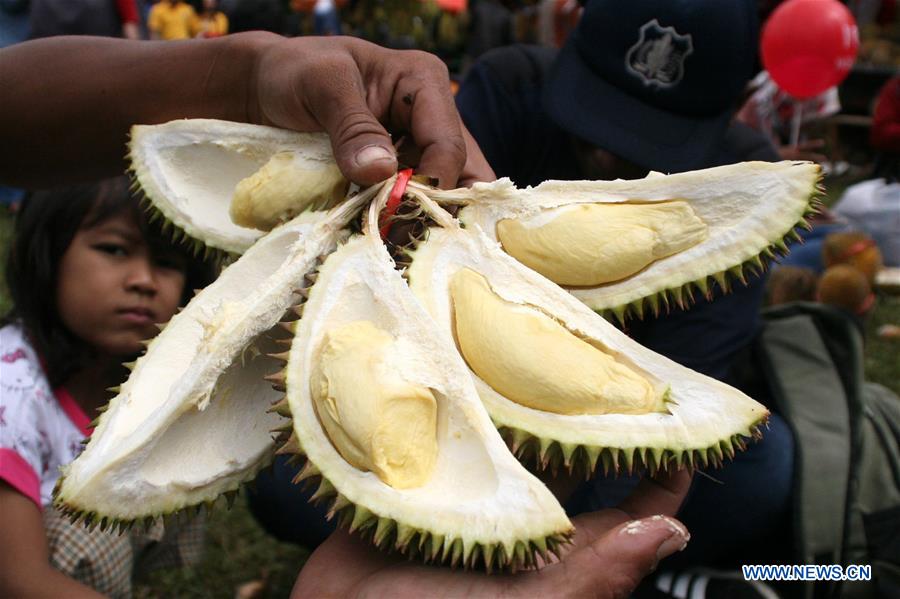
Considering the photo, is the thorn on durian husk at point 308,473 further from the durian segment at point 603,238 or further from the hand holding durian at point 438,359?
the durian segment at point 603,238

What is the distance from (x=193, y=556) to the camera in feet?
6.19

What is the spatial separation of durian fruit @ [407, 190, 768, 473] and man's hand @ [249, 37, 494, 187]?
0.46ft

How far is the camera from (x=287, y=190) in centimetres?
100

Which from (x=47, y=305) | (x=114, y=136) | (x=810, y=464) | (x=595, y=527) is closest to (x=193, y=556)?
(x=47, y=305)

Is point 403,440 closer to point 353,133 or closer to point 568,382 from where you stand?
point 568,382

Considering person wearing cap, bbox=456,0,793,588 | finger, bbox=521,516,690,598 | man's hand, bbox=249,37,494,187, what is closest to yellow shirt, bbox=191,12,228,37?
person wearing cap, bbox=456,0,793,588

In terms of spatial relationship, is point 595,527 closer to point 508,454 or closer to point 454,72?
point 508,454

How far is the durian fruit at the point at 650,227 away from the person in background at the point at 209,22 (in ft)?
16.5

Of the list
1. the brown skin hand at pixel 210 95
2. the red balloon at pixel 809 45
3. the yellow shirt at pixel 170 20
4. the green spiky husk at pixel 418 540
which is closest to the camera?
the green spiky husk at pixel 418 540

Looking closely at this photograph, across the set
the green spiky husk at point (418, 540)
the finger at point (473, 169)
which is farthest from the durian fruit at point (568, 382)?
the finger at point (473, 169)

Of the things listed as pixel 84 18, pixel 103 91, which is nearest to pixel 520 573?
pixel 103 91

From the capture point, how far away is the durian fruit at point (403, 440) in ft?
2.37

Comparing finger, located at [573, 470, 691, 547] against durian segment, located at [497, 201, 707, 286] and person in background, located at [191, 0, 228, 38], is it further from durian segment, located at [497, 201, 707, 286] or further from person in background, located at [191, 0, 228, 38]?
person in background, located at [191, 0, 228, 38]

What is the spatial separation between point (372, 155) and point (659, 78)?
103cm
